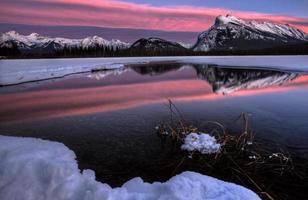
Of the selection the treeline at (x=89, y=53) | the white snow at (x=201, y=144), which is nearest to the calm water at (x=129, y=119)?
the white snow at (x=201, y=144)

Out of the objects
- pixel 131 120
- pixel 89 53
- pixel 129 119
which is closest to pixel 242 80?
pixel 129 119

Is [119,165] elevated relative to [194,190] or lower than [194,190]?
lower

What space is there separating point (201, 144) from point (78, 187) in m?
3.66

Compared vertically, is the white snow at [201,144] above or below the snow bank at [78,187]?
below

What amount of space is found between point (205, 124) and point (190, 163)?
300cm

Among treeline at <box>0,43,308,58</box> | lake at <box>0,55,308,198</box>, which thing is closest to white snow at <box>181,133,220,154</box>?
lake at <box>0,55,308,198</box>

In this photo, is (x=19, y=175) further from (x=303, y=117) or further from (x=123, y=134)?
(x=303, y=117)

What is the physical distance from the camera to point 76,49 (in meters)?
75.4

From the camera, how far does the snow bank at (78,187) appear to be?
15.1 feet

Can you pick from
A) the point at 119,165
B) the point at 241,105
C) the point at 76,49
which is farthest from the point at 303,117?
the point at 76,49

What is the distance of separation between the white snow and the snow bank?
238cm

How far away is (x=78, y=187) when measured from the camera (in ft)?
15.8

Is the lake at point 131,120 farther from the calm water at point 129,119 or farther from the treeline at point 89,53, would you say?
the treeline at point 89,53

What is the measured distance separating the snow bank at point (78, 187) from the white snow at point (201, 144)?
2.38m
